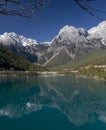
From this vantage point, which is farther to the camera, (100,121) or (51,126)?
(100,121)

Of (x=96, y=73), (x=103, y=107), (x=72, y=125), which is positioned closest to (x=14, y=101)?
(x=103, y=107)

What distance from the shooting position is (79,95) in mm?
56562

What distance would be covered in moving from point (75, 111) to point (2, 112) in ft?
37.2

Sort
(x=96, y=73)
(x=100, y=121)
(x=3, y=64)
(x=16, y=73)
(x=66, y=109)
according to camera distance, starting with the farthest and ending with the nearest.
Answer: (x=3, y=64) < (x=16, y=73) < (x=96, y=73) < (x=66, y=109) < (x=100, y=121)

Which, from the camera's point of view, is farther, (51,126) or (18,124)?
(18,124)

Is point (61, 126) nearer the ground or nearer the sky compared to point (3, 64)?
nearer the ground

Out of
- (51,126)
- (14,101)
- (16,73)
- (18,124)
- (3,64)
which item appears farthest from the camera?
(3,64)

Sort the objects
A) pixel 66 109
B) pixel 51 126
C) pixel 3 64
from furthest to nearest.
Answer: pixel 3 64
pixel 66 109
pixel 51 126

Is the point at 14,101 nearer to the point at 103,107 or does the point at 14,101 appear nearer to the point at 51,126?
the point at 103,107

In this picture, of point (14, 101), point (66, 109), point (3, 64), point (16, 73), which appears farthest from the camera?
point (3, 64)

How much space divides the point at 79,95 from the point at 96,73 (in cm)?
5368

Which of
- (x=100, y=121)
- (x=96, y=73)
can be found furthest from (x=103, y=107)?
(x=96, y=73)

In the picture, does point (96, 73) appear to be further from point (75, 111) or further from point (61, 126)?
point (61, 126)

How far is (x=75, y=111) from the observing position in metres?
42.0
